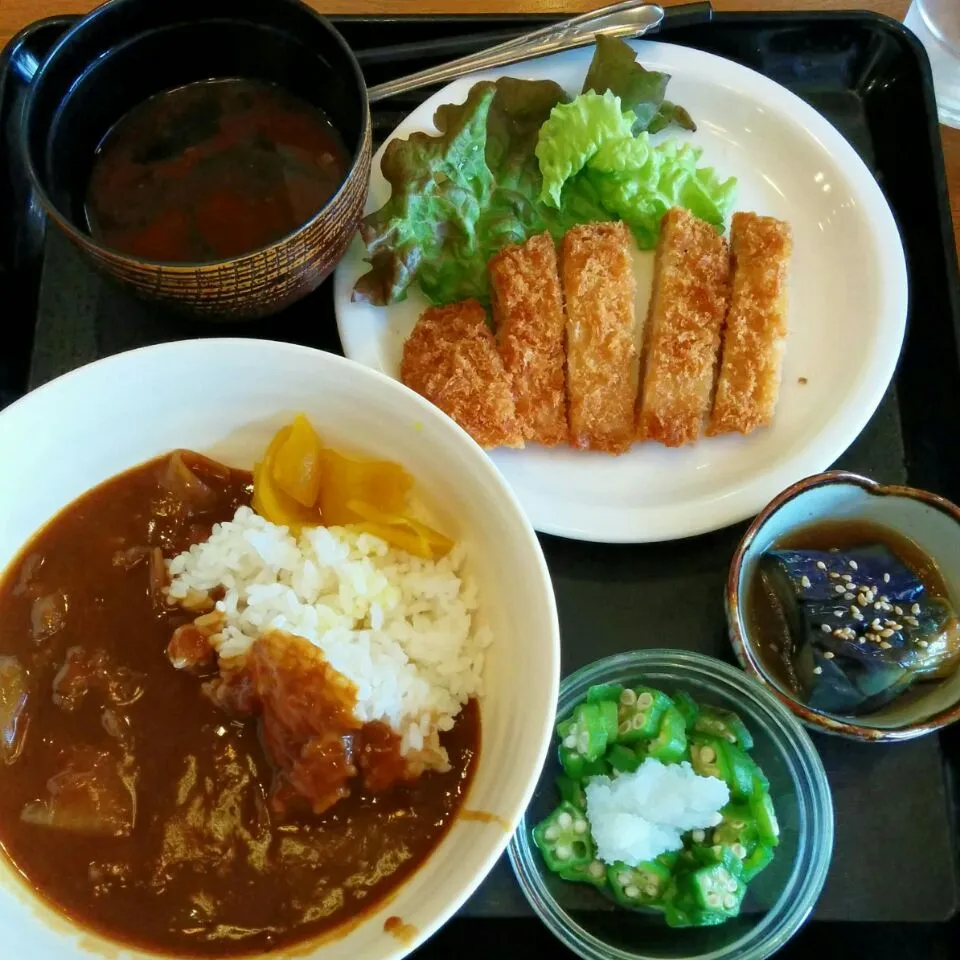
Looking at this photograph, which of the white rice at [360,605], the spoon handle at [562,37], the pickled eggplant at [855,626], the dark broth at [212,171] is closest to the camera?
the white rice at [360,605]

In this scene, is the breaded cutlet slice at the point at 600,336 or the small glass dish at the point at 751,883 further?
the breaded cutlet slice at the point at 600,336

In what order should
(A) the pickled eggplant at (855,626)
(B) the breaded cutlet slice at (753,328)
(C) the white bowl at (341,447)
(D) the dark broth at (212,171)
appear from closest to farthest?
(C) the white bowl at (341,447), (A) the pickled eggplant at (855,626), (D) the dark broth at (212,171), (B) the breaded cutlet slice at (753,328)

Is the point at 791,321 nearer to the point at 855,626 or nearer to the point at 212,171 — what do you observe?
the point at 855,626

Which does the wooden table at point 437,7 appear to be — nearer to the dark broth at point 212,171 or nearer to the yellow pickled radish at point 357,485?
the dark broth at point 212,171

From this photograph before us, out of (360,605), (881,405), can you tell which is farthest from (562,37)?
(360,605)

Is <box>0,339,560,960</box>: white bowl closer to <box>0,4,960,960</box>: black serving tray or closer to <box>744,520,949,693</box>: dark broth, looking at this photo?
<box>0,4,960,960</box>: black serving tray

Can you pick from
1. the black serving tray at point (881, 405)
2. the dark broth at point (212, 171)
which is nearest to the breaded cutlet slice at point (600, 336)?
the black serving tray at point (881, 405)

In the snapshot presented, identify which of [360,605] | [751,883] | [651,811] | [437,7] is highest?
[437,7]
